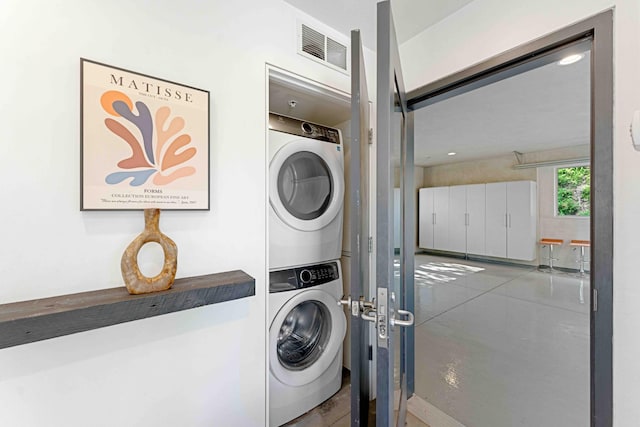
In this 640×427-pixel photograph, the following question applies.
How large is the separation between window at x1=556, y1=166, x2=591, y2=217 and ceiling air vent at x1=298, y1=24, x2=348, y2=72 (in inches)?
250

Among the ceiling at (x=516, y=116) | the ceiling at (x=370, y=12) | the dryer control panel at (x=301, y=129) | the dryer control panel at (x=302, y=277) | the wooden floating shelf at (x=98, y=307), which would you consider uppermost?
the ceiling at (x=516, y=116)

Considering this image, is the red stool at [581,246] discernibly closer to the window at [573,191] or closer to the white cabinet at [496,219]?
the window at [573,191]

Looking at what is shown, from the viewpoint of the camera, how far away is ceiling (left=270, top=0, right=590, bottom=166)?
1.53 meters

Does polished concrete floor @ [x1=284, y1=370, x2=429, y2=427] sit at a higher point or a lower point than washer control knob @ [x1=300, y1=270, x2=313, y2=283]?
lower

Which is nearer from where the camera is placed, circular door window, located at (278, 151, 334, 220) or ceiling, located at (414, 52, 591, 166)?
circular door window, located at (278, 151, 334, 220)

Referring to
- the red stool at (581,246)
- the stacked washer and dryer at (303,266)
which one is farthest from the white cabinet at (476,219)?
the stacked washer and dryer at (303,266)

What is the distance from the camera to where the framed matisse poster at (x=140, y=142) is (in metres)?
0.93

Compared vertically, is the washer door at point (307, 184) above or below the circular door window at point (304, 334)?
above

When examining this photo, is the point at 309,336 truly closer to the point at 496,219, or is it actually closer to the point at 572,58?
the point at 572,58

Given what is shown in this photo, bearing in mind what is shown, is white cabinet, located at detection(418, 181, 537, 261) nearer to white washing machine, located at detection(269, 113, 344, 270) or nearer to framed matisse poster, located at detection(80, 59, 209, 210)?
white washing machine, located at detection(269, 113, 344, 270)

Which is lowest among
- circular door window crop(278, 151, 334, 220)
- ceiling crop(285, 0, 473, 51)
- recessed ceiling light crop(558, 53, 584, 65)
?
circular door window crop(278, 151, 334, 220)

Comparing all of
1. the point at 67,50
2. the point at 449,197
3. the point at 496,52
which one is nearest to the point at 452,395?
the point at 496,52

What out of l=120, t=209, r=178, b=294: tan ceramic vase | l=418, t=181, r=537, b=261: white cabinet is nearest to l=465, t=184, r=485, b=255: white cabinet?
l=418, t=181, r=537, b=261: white cabinet
